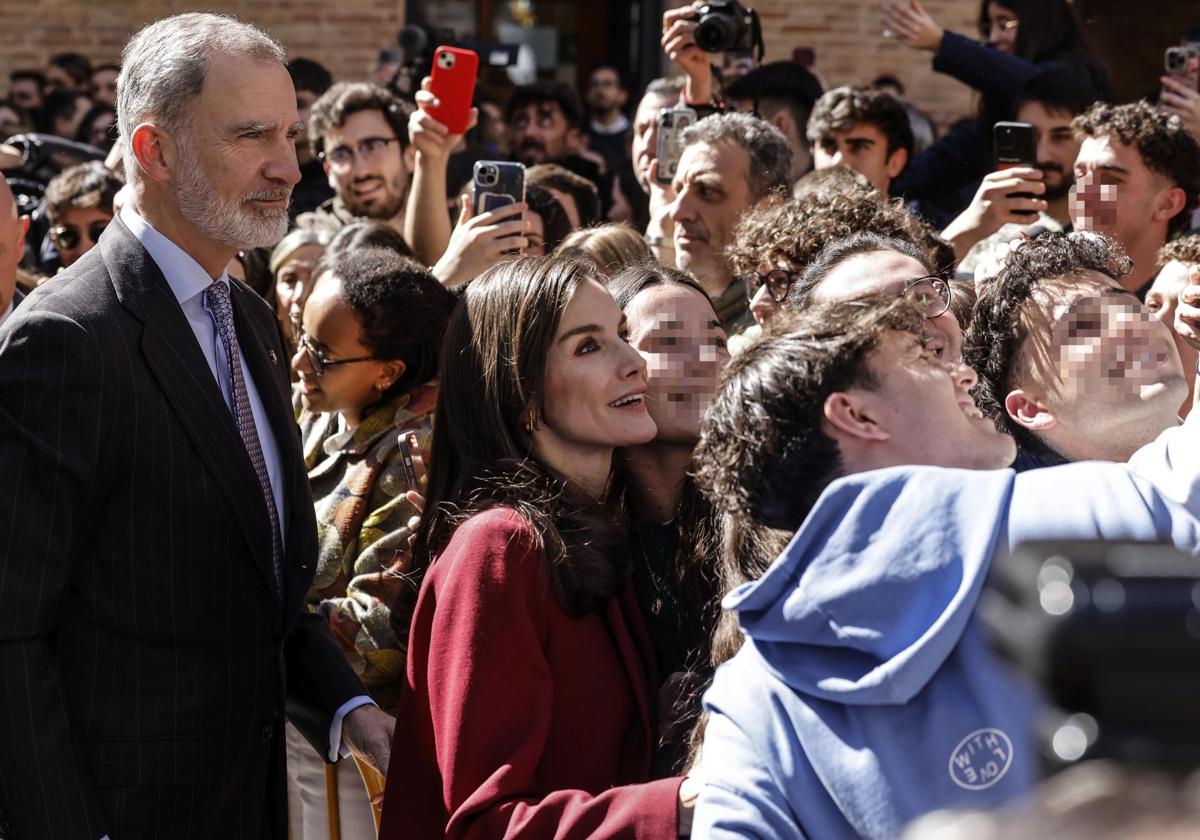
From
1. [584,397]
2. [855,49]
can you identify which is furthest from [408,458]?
[855,49]

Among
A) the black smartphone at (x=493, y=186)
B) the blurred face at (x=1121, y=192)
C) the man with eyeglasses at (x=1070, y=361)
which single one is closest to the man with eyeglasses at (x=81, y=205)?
the black smartphone at (x=493, y=186)

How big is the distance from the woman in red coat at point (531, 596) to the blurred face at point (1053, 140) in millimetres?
2682

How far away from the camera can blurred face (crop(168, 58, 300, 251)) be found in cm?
235

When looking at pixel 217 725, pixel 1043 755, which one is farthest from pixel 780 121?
pixel 1043 755

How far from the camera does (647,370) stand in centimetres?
232

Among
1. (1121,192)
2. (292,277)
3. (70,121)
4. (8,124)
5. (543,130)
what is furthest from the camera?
(8,124)

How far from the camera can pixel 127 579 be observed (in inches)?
85.7

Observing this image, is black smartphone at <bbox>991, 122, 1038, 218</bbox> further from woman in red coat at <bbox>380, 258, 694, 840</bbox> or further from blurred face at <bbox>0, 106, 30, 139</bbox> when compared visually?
blurred face at <bbox>0, 106, 30, 139</bbox>

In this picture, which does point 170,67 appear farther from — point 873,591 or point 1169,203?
point 1169,203

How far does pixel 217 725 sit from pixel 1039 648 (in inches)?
70.1

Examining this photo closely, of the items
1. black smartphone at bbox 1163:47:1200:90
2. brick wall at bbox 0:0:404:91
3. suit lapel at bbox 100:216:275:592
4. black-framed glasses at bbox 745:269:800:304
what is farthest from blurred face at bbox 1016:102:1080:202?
brick wall at bbox 0:0:404:91

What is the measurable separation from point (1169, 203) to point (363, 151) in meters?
2.80

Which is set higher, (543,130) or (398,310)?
(543,130)

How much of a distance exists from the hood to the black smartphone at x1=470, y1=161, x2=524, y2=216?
96.2 inches
